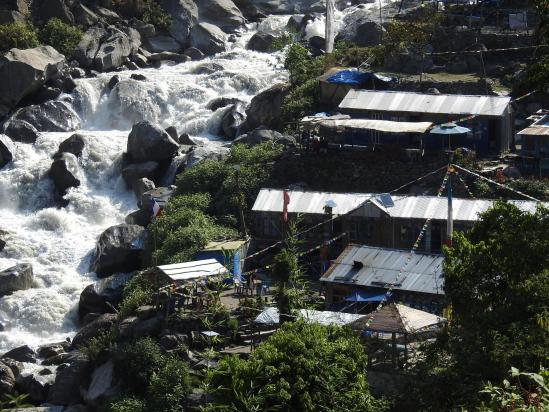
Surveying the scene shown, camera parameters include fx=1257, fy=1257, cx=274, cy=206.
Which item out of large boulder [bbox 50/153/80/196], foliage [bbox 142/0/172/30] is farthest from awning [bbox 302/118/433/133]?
foliage [bbox 142/0/172/30]

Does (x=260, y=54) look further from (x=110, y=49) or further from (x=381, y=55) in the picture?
(x=381, y=55)

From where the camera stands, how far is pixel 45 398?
37656 mm

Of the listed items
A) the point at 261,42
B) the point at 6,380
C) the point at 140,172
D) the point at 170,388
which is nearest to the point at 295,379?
the point at 170,388

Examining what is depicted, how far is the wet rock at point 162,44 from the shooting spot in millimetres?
68438

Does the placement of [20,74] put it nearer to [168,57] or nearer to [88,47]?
[88,47]

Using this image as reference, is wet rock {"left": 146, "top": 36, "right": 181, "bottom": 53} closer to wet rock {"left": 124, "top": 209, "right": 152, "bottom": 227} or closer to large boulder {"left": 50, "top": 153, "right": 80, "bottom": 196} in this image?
large boulder {"left": 50, "top": 153, "right": 80, "bottom": 196}

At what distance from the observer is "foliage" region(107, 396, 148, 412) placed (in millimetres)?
33419

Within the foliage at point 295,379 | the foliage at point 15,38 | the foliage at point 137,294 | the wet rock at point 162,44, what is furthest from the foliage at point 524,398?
the wet rock at point 162,44

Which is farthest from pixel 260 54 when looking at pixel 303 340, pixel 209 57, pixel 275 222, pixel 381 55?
pixel 303 340

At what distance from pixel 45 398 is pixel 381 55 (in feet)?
79.7

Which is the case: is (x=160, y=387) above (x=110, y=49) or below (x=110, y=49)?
below

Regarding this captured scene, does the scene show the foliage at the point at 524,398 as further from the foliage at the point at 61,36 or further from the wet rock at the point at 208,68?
the foliage at the point at 61,36

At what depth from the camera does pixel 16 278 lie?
4481cm

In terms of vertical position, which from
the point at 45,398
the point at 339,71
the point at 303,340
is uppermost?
the point at 339,71
